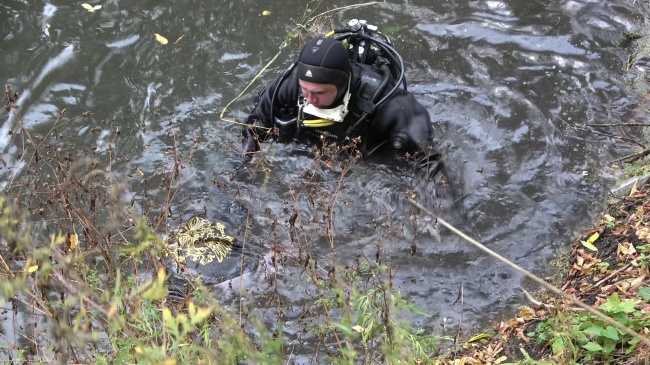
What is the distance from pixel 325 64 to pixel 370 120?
64 centimetres

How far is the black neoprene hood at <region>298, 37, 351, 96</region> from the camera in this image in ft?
15.6

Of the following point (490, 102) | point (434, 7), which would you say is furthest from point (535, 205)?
point (434, 7)

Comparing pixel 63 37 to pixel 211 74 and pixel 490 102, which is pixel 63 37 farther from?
pixel 490 102

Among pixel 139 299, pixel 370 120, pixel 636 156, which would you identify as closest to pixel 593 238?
pixel 636 156

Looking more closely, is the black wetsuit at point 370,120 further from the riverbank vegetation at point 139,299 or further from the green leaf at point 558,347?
the green leaf at point 558,347

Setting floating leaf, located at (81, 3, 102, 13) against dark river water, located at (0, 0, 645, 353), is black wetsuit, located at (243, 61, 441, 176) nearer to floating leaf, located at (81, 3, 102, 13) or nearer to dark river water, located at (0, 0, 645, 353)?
dark river water, located at (0, 0, 645, 353)

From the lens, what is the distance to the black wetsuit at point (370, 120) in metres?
5.01

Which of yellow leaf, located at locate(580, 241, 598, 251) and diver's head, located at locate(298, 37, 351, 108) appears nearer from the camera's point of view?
yellow leaf, located at locate(580, 241, 598, 251)

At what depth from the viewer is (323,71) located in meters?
4.74

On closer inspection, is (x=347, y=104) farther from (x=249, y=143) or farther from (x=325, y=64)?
(x=249, y=143)

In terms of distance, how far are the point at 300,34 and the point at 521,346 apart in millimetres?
4171

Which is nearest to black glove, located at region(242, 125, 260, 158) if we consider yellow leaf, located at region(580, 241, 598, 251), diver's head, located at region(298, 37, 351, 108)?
diver's head, located at region(298, 37, 351, 108)

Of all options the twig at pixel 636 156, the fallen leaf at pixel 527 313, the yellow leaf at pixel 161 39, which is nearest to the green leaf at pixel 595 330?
the fallen leaf at pixel 527 313

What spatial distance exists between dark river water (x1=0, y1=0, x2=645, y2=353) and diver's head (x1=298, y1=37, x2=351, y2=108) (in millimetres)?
738
